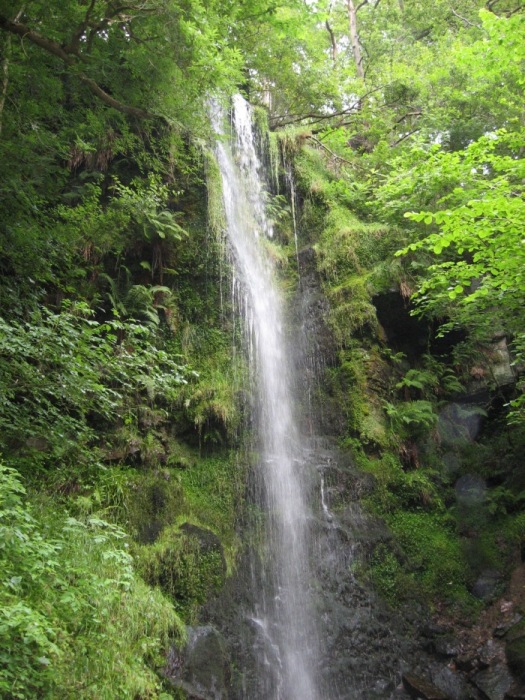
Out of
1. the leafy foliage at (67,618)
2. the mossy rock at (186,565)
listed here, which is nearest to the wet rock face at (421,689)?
the mossy rock at (186,565)

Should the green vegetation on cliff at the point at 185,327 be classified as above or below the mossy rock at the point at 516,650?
above

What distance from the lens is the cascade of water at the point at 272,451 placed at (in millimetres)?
6016

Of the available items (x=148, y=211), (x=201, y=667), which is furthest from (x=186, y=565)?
(x=148, y=211)

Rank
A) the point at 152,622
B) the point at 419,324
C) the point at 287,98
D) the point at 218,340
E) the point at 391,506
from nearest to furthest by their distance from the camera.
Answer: the point at 152,622, the point at 391,506, the point at 218,340, the point at 419,324, the point at 287,98

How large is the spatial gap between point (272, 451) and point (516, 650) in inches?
154

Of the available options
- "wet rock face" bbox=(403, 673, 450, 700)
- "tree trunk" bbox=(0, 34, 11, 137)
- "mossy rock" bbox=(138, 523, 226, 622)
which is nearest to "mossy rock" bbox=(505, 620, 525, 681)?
"wet rock face" bbox=(403, 673, 450, 700)

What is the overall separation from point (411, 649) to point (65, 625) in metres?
4.51

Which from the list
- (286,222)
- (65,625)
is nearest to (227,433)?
(65,625)

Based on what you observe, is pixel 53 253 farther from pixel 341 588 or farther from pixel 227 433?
pixel 341 588

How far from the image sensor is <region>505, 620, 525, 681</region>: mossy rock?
5.88 m

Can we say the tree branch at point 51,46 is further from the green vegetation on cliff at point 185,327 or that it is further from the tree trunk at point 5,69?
the tree trunk at point 5,69

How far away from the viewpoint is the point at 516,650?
19.7 ft

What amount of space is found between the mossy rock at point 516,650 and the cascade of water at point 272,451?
2236mm

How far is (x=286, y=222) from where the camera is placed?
461 inches
